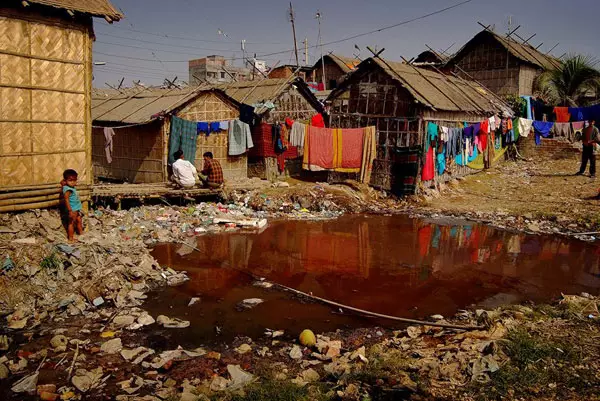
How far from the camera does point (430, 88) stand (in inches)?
634

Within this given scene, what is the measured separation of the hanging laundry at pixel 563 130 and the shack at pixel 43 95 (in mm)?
19601

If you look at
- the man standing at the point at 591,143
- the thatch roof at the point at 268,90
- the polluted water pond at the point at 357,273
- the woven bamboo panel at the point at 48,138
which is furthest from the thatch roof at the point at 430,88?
the woven bamboo panel at the point at 48,138

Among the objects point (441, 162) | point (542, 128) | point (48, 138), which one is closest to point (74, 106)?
point (48, 138)

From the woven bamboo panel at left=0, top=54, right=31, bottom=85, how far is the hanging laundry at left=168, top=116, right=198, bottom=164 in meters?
6.43

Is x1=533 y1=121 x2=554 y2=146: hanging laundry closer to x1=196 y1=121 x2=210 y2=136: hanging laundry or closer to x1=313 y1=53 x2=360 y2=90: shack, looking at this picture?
x1=313 y1=53 x2=360 y2=90: shack

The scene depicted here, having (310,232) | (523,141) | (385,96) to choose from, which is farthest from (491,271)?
(523,141)

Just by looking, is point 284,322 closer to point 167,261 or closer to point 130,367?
point 130,367

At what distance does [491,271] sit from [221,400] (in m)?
6.19

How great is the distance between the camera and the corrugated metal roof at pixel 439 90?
14.7 metres

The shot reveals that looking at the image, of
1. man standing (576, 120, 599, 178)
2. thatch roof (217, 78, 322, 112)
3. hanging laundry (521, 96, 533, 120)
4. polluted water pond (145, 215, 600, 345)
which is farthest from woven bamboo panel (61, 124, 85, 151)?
hanging laundry (521, 96, 533, 120)

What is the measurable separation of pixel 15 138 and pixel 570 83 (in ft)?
77.5

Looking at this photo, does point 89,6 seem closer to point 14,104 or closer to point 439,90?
point 14,104

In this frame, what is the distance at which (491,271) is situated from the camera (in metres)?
8.80

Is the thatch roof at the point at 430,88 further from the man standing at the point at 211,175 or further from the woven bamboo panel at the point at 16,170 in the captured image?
the woven bamboo panel at the point at 16,170
